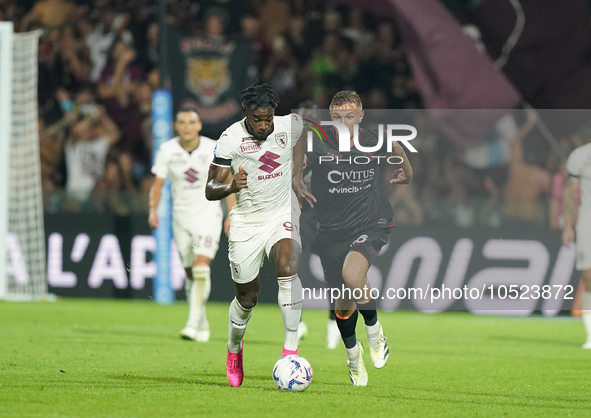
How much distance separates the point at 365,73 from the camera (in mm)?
16922

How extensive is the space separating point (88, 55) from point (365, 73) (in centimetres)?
487

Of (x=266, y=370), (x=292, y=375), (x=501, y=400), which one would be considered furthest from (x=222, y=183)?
(x=501, y=400)

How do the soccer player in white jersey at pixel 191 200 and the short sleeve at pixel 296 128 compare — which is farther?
the soccer player in white jersey at pixel 191 200

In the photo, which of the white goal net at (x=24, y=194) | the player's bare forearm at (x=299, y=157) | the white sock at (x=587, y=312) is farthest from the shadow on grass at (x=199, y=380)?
the white goal net at (x=24, y=194)

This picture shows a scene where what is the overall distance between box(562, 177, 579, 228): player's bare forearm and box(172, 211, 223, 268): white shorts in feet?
12.6

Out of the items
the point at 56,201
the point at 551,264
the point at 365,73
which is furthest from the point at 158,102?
the point at 551,264

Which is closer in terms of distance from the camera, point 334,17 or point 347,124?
point 347,124

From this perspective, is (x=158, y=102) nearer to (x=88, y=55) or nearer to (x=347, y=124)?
(x=88, y=55)

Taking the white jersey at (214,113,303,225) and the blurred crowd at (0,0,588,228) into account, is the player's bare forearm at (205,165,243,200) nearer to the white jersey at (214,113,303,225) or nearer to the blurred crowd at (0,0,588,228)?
the white jersey at (214,113,303,225)

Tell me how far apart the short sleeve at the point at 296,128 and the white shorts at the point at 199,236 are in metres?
3.87

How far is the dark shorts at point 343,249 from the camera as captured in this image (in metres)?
7.60

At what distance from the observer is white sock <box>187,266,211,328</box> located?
10859 mm

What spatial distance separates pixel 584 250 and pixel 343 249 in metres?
4.52

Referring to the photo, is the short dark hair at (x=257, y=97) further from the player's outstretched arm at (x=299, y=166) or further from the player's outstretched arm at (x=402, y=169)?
the player's outstretched arm at (x=402, y=169)
